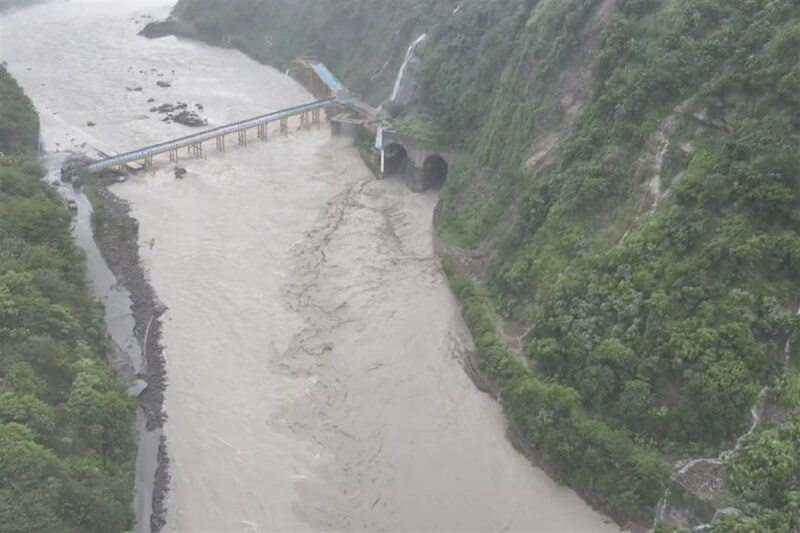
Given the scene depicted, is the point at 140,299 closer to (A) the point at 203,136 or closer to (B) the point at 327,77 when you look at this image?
(A) the point at 203,136

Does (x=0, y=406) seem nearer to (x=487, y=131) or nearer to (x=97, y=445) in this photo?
(x=97, y=445)

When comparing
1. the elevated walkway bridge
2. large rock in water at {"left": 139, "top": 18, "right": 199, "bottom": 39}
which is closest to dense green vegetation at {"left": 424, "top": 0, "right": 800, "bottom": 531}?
the elevated walkway bridge

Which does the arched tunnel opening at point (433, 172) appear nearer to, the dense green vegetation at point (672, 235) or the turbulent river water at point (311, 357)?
the turbulent river water at point (311, 357)

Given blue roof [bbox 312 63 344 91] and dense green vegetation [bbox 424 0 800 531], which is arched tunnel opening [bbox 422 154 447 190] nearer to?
dense green vegetation [bbox 424 0 800 531]

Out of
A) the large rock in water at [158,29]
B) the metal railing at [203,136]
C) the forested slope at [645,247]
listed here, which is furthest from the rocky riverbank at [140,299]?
the large rock in water at [158,29]

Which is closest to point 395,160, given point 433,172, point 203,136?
point 433,172

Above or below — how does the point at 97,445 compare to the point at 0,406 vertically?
below

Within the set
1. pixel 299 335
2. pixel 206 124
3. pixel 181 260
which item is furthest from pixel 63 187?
pixel 299 335
